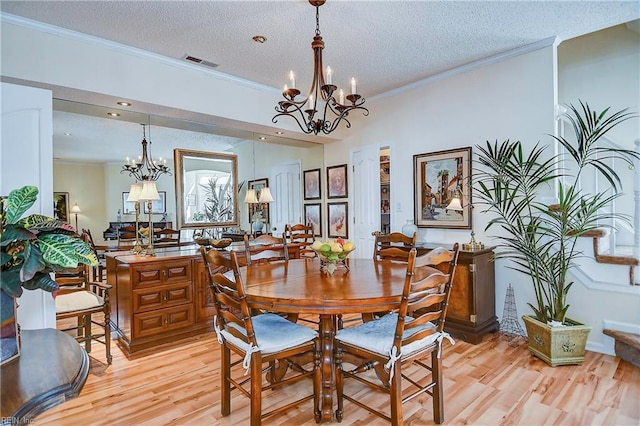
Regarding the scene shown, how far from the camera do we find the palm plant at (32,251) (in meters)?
1.11

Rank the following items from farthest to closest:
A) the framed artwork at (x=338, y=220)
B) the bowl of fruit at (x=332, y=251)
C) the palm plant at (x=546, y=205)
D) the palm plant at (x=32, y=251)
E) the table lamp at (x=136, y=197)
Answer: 1. the framed artwork at (x=338, y=220)
2. the table lamp at (x=136, y=197)
3. the palm plant at (x=546, y=205)
4. the bowl of fruit at (x=332, y=251)
5. the palm plant at (x=32, y=251)

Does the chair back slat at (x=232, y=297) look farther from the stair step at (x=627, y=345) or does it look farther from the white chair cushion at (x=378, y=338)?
Result: the stair step at (x=627, y=345)

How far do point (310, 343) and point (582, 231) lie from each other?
2407mm

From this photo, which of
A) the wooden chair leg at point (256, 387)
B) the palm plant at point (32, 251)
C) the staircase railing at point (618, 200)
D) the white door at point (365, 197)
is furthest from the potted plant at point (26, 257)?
the white door at point (365, 197)

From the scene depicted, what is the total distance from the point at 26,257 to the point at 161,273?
222cm

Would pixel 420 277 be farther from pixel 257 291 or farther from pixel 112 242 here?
pixel 112 242

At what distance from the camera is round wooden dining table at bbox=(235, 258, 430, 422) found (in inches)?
68.1

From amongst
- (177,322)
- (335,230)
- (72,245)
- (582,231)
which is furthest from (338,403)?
(335,230)

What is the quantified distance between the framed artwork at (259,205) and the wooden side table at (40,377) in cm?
326

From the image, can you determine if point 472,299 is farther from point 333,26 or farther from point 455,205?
point 333,26

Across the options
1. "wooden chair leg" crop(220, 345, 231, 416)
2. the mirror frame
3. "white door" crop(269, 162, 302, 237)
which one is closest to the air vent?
the mirror frame

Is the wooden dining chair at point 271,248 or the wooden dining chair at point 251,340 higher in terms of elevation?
the wooden dining chair at point 271,248

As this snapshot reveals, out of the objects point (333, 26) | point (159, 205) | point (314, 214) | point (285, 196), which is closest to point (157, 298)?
point (159, 205)

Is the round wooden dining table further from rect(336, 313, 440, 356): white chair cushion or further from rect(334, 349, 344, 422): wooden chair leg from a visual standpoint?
rect(336, 313, 440, 356): white chair cushion
